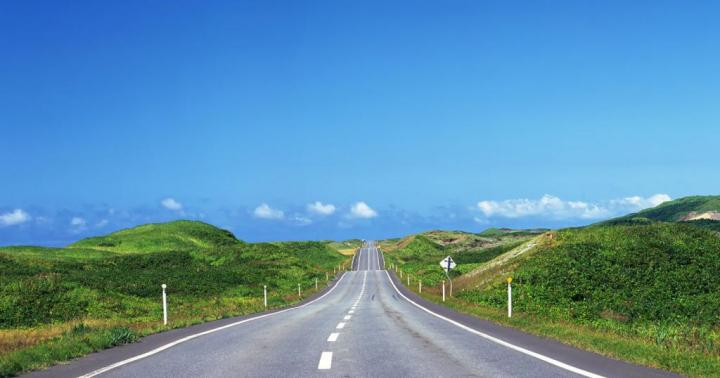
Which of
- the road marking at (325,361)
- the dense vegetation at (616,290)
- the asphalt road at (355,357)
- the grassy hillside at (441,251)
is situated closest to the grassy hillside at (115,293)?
the asphalt road at (355,357)

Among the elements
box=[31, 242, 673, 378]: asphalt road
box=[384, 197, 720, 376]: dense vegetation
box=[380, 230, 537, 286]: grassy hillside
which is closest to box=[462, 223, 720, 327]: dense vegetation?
box=[384, 197, 720, 376]: dense vegetation

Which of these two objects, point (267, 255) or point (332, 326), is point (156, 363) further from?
point (267, 255)

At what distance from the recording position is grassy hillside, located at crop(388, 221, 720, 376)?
49.6 feet

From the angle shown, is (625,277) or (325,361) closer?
(325,361)

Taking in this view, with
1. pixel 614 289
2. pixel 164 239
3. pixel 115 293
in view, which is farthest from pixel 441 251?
pixel 614 289

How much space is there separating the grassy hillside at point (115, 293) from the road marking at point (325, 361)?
5.04m

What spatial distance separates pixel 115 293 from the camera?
1864 inches

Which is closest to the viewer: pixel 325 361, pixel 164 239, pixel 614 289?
pixel 325 361

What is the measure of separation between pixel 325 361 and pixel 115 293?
40.8 m

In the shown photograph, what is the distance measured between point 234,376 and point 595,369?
578cm

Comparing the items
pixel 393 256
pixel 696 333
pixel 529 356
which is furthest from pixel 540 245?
pixel 393 256

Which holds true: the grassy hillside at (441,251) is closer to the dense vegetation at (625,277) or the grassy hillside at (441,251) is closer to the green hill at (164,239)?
the dense vegetation at (625,277)

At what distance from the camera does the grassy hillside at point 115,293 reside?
14.9m

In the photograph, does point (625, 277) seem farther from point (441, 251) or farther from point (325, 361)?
point (441, 251)
